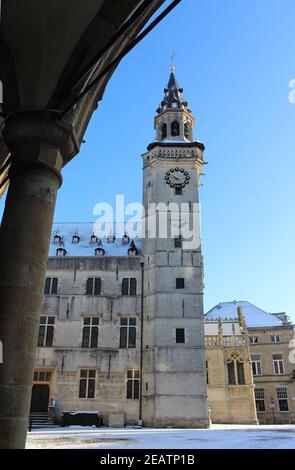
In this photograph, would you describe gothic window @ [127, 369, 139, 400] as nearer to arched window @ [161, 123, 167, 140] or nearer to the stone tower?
the stone tower

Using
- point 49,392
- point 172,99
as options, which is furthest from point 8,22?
point 172,99

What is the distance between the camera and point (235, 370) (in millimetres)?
32656

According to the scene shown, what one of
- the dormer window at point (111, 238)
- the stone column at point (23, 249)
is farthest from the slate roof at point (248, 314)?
the stone column at point (23, 249)

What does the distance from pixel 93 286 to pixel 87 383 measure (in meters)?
A: 6.34

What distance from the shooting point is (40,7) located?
607 centimetres

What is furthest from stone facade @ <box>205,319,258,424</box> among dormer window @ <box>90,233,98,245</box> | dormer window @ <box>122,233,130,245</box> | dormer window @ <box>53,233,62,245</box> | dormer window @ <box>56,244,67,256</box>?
dormer window @ <box>53,233,62,245</box>

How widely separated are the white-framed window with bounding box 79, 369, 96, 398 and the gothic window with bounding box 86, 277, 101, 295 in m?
5.13

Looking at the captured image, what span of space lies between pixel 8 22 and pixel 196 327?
21995mm

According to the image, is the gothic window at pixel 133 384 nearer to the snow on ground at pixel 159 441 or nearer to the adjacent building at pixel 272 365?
the snow on ground at pixel 159 441

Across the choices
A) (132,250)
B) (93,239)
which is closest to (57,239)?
(93,239)

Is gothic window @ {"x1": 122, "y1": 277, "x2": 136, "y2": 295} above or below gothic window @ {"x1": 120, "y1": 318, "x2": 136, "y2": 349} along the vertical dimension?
above

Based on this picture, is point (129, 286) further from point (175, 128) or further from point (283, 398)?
point (283, 398)

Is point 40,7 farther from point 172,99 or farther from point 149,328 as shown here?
point 172,99

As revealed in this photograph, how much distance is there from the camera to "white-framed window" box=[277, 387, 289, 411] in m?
40.3
